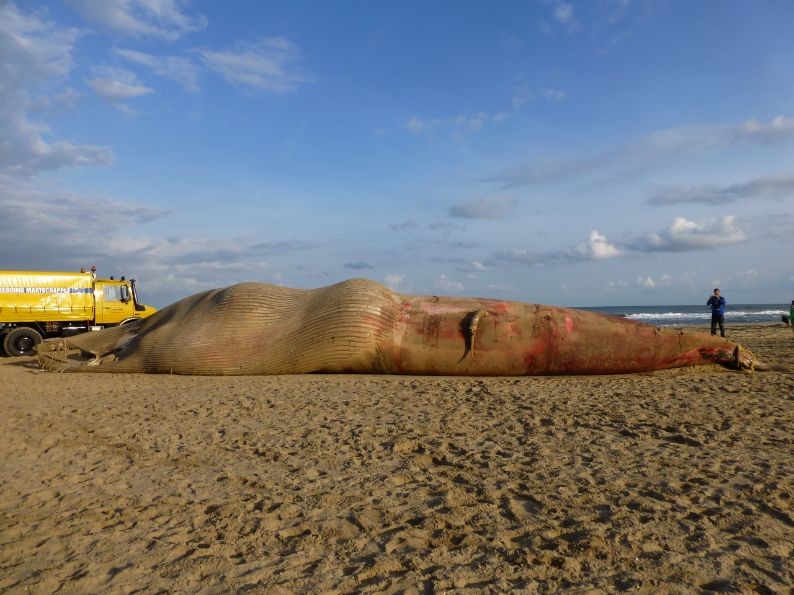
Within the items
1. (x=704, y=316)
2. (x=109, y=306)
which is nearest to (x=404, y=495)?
(x=109, y=306)

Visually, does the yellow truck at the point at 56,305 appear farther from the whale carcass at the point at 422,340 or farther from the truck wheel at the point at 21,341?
the whale carcass at the point at 422,340

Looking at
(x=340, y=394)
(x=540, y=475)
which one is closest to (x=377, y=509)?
(x=540, y=475)

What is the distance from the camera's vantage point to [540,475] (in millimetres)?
4352

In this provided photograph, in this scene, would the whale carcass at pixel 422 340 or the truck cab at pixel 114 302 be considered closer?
the whale carcass at pixel 422 340

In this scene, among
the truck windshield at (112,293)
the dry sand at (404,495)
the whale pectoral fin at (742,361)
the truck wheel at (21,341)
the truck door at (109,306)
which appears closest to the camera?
the dry sand at (404,495)

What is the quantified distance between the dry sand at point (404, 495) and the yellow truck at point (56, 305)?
34.5 ft

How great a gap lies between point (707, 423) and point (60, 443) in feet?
22.4

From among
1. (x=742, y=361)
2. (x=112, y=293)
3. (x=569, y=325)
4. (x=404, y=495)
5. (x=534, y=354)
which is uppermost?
(x=112, y=293)

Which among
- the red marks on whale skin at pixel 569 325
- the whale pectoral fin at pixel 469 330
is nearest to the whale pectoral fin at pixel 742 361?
the red marks on whale skin at pixel 569 325

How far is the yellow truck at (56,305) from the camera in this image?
53.5ft

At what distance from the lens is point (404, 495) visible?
4039 millimetres

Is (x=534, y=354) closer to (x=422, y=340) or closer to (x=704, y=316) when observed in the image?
(x=422, y=340)

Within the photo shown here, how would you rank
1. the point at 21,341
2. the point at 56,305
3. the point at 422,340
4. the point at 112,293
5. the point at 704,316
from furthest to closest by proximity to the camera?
the point at 704,316 → the point at 112,293 → the point at 56,305 → the point at 21,341 → the point at 422,340

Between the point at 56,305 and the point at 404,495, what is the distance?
55.0 ft
